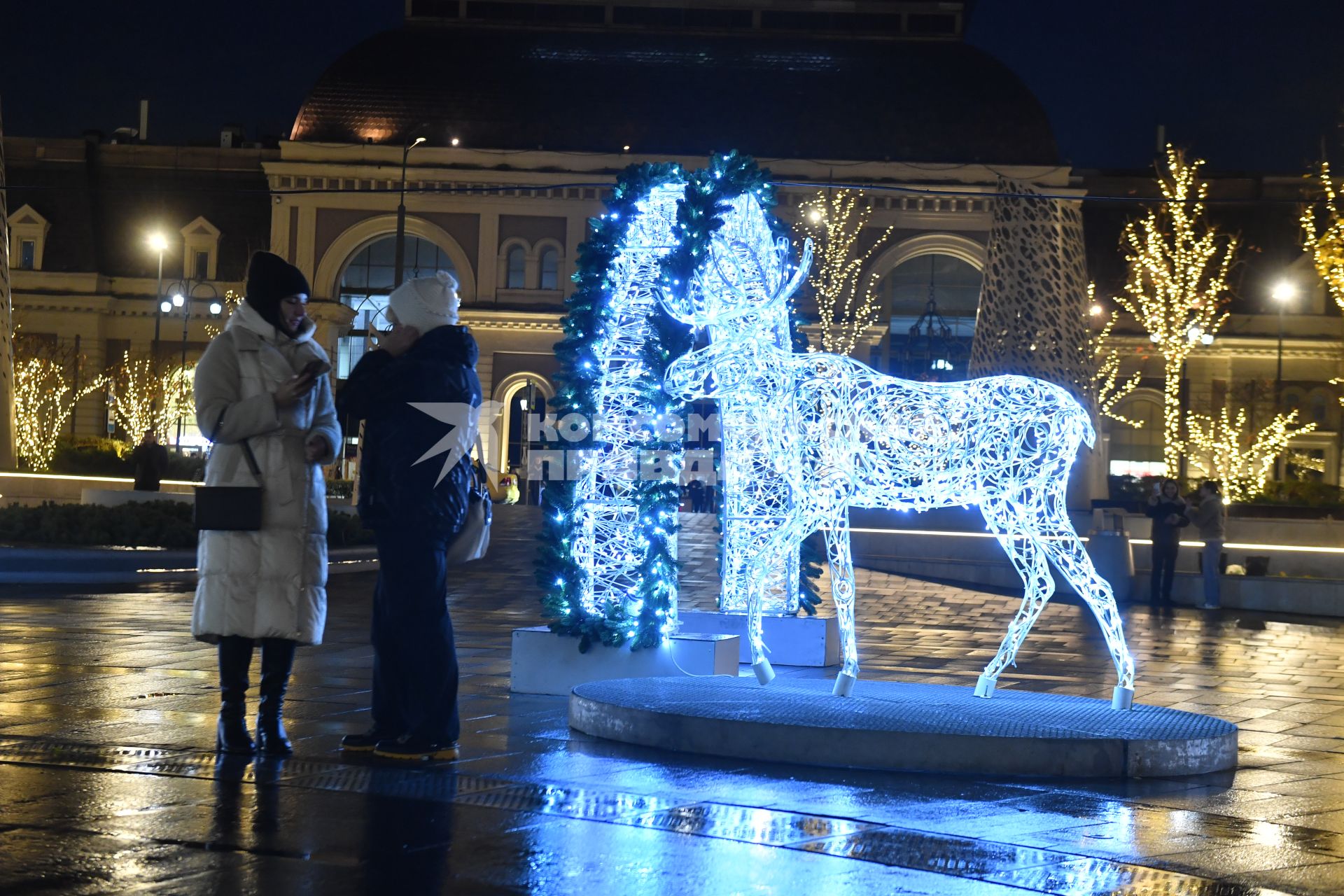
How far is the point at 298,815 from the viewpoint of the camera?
6.06 meters

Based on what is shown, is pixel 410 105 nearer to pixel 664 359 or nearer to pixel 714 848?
pixel 664 359

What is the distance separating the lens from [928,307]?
55688 mm

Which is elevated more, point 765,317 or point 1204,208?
point 1204,208

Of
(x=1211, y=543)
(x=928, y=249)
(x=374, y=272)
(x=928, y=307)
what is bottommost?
(x=1211, y=543)

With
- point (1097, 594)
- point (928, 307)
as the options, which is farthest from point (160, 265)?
point (1097, 594)

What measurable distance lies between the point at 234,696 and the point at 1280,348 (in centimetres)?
4977

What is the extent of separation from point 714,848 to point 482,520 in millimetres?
2293

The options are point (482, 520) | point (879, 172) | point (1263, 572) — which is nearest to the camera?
point (482, 520)

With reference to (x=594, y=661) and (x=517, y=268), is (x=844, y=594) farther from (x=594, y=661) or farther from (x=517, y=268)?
(x=517, y=268)

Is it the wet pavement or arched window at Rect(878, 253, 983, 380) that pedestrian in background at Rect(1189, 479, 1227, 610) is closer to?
the wet pavement

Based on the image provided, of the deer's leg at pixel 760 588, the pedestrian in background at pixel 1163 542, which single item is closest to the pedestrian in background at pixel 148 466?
the pedestrian in background at pixel 1163 542

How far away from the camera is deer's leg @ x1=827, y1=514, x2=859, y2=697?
29.6 ft

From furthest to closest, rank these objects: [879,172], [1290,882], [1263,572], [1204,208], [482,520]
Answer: [1204,208] → [879,172] → [1263,572] → [482,520] → [1290,882]

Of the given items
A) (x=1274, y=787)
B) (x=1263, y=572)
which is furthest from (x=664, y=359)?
(x=1263, y=572)
